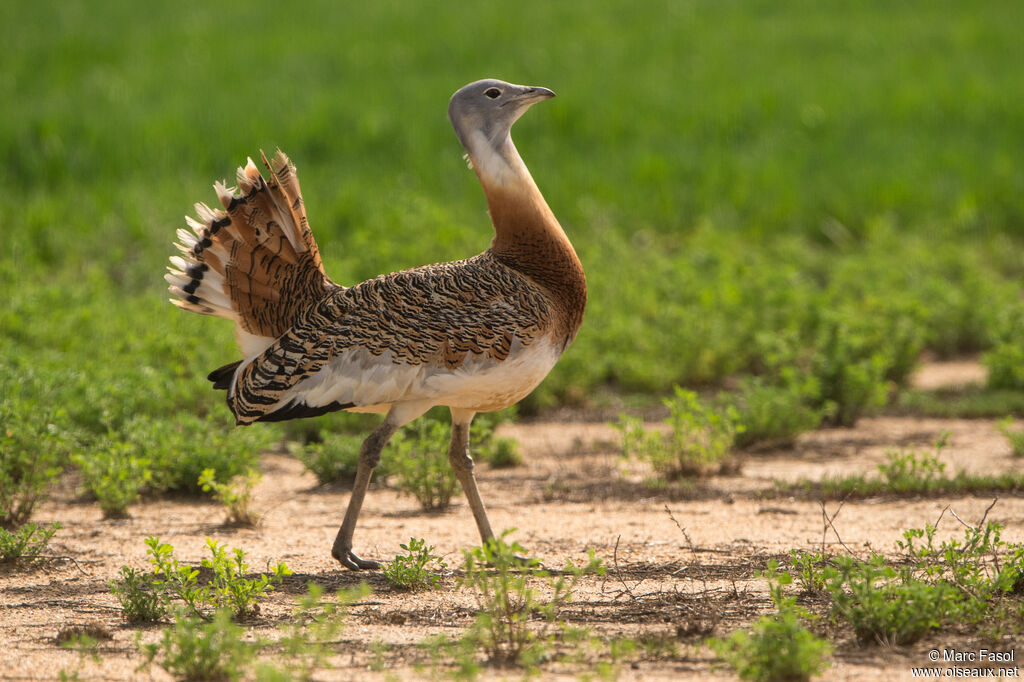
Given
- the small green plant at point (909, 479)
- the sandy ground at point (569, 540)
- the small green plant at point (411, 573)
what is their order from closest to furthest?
the sandy ground at point (569, 540)
the small green plant at point (411, 573)
the small green plant at point (909, 479)

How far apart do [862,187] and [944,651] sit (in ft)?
27.9

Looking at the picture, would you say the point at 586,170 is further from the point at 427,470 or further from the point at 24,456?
the point at 24,456

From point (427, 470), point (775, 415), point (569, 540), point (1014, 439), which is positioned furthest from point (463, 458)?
point (1014, 439)

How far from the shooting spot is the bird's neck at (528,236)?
A: 480 cm

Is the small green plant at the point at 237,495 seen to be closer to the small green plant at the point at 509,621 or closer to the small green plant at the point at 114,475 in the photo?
the small green plant at the point at 114,475

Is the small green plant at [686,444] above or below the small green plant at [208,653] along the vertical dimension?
above

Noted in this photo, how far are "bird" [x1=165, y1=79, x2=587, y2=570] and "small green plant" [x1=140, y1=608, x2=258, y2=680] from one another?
1.30 meters

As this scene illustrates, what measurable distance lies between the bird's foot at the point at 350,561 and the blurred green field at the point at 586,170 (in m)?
1.48

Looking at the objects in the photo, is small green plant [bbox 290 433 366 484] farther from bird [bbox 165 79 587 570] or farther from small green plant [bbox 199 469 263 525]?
bird [bbox 165 79 587 570]

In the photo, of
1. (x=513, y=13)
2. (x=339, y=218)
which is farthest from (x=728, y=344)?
(x=513, y=13)

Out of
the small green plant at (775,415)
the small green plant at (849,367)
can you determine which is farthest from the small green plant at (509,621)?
the small green plant at (849,367)

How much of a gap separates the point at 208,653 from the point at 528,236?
2.16 meters

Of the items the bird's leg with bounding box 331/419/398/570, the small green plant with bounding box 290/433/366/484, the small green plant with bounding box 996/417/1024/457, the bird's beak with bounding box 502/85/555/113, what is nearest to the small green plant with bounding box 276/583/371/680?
the bird's leg with bounding box 331/419/398/570

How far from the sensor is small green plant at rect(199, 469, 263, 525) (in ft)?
17.6
